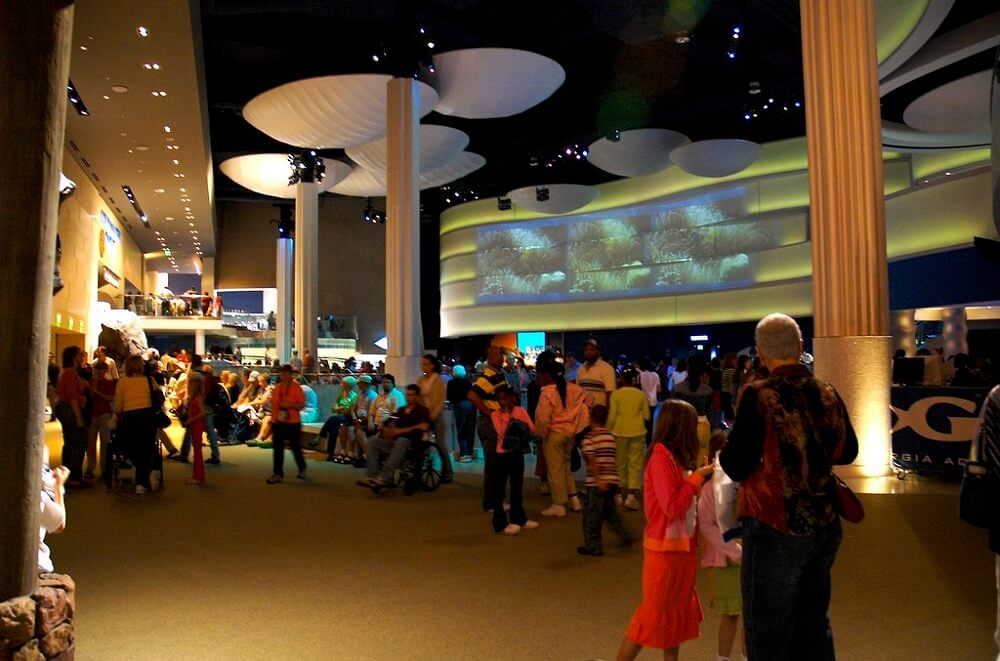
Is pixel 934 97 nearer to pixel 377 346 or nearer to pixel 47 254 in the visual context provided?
pixel 47 254

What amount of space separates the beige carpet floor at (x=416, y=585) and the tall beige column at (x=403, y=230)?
7.51 m

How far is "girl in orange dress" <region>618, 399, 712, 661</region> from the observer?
11.6 feet

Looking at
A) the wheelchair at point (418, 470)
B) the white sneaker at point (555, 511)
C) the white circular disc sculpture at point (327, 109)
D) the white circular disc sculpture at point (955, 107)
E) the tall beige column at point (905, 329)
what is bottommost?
the white sneaker at point (555, 511)

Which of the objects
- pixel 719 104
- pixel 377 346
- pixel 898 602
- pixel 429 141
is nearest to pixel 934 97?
pixel 719 104

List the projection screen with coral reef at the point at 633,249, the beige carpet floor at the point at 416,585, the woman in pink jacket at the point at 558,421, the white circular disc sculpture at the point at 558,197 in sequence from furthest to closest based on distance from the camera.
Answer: the white circular disc sculpture at the point at 558,197 < the projection screen with coral reef at the point at 633,249 < the woman in pink jacket at the point at 558,421 < the beige carpet floor at the point at 416,585

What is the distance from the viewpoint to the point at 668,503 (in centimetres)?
368

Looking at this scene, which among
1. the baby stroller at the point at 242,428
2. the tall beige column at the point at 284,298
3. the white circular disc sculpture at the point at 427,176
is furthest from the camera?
the tall beige column at the point at 284,298

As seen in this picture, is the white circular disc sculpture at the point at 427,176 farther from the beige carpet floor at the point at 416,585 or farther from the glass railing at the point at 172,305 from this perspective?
the beige carpet floor at the point at 416,585

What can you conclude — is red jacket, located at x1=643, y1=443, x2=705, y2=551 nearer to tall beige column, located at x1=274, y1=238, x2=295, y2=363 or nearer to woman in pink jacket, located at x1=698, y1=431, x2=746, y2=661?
woman in pink jacket, located at x1=698, y1=431, x2=746, y2=661

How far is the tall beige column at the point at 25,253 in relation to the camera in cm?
308

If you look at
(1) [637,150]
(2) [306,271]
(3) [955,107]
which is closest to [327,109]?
(2) [306,271]

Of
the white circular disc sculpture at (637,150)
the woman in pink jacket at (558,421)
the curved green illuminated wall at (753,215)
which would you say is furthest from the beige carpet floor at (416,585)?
the white circular disc sculpture at (637,150)

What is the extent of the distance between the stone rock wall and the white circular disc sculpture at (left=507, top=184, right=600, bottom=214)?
2459 centimetres

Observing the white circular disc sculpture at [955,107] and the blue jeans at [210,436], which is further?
the white circular disc sculpture at [955,107]
